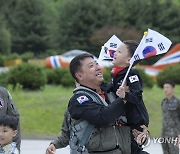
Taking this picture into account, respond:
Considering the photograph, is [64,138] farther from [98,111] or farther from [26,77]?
[26,77]

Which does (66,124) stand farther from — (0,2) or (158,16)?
(0,2)

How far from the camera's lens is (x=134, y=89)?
12.5 ft

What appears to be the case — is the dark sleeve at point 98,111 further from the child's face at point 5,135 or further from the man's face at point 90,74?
the child's face at point 5,135

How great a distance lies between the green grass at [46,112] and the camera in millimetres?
13898

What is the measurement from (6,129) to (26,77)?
14.9 metres

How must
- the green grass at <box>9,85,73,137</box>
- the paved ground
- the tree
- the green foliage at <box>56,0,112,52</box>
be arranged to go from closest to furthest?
the paved ground, the green grass at <box>9,85,73,137</box>, the green foliage at <box>56,0,112,52</box>, the tree

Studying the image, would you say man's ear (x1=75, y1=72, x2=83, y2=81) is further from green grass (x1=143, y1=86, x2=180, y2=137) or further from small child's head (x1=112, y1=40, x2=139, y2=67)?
green grass (x1=143, y1=86, x2=180, y2=137)

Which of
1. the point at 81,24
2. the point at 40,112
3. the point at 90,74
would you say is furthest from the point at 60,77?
the point at 81,24

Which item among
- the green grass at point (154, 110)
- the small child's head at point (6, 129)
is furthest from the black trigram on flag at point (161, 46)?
the green grass at point (154, 110)

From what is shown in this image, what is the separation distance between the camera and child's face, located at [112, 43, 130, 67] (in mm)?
4012

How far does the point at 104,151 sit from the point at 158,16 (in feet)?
164

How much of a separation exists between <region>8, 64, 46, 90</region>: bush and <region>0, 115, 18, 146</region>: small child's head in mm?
14731

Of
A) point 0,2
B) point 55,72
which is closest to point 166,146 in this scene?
point 55,72

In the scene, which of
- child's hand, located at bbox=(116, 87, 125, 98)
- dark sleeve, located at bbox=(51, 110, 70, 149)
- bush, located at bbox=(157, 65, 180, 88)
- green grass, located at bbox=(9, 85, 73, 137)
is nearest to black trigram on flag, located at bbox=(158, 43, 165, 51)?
child's hand, located at bbox=(116, 87, 125, 98)
